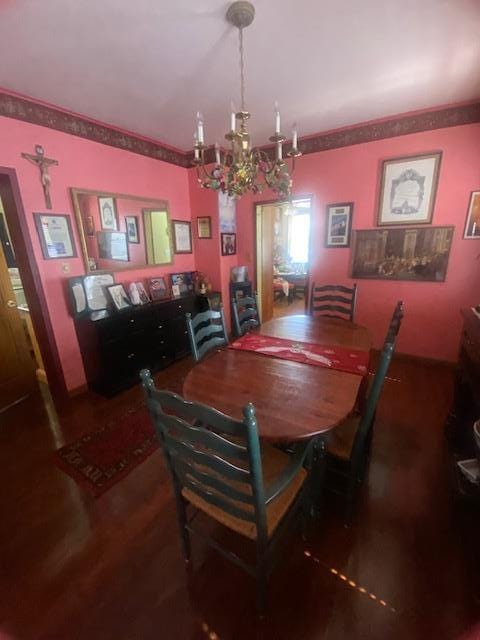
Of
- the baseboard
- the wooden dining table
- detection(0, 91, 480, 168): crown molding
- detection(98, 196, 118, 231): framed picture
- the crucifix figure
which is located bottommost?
the baseboard

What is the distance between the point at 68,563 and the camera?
130 centimetres

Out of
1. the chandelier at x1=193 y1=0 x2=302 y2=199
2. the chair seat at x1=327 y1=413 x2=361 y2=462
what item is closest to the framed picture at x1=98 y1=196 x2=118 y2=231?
the chandelier at x1=193 y1=0 x2=302 y2=199

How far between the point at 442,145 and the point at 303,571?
3.59 m

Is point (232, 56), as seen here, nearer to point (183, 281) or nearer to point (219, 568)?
point (183, 281)

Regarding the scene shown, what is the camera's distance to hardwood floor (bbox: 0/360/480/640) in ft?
3.52

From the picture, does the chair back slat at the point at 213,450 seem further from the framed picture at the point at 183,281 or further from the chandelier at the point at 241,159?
the framed picture at the point at 183,281

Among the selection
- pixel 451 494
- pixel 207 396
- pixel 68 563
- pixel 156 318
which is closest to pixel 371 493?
pixel 451 494

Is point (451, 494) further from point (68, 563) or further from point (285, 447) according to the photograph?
point (68, 563)

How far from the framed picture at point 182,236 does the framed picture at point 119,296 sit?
1.05 m

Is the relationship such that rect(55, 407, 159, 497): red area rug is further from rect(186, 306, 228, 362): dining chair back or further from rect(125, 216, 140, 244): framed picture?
rect(125, 216, 140, 244): framed picture

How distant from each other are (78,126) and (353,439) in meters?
3.39

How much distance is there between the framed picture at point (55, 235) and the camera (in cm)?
234

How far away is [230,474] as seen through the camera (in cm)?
88

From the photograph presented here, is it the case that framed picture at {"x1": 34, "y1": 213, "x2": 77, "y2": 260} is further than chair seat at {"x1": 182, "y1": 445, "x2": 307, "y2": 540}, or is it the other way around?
framed picture at {"x1": 34, "y1": 213, "x2": 77, "y2": 260}
